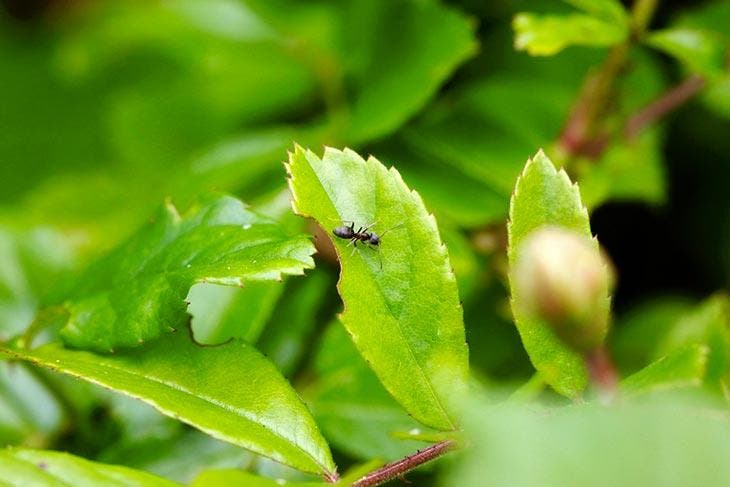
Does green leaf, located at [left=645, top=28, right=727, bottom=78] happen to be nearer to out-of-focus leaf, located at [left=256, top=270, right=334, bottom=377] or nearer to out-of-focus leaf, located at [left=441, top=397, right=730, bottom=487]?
out-of-focus leaf, located at [left=256, top=270, right=334, bottom=377]

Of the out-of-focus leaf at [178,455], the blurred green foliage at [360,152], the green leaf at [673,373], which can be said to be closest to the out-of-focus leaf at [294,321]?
the blurred green foliage at [360,152]

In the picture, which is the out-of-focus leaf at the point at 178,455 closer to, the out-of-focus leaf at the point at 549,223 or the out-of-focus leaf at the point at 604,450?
the out-of-focus leaf at the point at 549,223

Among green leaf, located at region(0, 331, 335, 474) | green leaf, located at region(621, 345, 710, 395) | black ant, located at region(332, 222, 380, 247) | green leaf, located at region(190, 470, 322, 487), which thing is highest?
black ant, located at region(332, 222, 380, 247)

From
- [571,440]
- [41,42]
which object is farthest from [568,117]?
[41,42]

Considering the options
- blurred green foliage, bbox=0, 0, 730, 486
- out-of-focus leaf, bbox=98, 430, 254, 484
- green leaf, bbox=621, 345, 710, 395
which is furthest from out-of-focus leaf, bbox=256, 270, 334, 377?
green leaf, bbox=621, 345, 710, 395

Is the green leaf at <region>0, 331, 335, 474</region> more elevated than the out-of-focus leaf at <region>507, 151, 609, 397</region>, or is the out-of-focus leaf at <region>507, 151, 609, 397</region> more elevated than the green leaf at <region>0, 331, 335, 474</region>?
the out-of-focus leaf at <region>507, 151, 609, 397</region>

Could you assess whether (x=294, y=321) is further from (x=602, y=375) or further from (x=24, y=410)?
(x=602, y=375)

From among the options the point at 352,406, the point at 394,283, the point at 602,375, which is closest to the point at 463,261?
the point at 352,406
